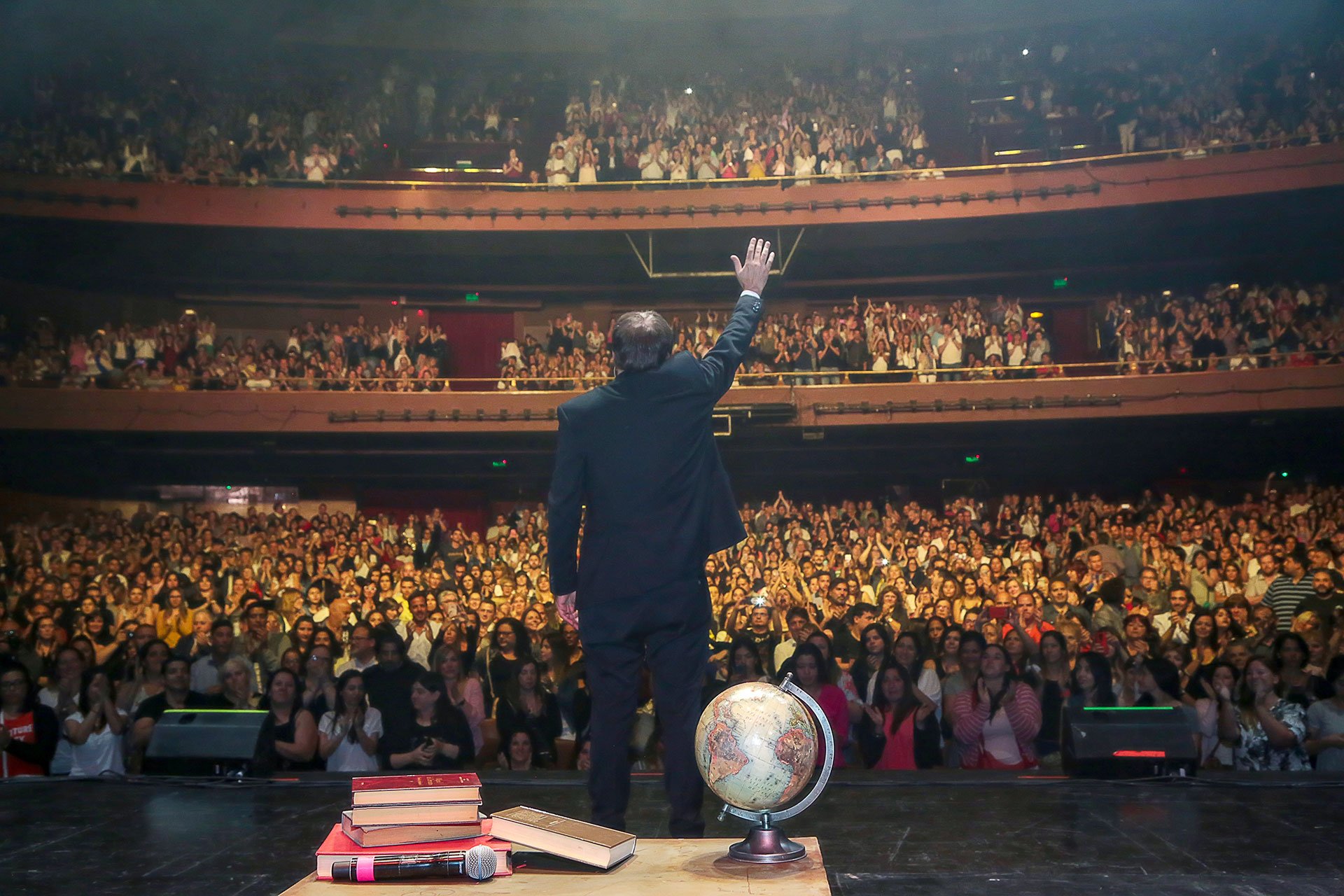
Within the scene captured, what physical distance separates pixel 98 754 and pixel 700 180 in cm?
1171

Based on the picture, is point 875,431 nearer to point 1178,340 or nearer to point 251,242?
point 1178,340

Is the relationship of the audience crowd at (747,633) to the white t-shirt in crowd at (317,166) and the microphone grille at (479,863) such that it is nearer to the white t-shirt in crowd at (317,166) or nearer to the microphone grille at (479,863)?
the microphone grille at (479,863)

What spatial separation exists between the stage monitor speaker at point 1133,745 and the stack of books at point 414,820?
275 centimetres

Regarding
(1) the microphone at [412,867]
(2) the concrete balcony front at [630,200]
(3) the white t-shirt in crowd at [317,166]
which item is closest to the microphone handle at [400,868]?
(1) the microphone at [412,867]

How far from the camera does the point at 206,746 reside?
4.53 m

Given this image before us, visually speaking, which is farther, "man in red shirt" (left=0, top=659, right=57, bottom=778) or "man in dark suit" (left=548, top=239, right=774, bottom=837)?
"man in red shirt" (left=0, top=659, right=57, bottom=778)

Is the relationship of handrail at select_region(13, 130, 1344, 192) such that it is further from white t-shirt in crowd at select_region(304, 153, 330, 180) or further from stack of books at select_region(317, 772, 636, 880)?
stack of books at select_region(317, 772, 636, 880)

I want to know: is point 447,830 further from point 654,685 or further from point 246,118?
point 246,118

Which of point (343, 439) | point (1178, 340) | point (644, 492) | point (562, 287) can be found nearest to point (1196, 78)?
point (1178, 340)

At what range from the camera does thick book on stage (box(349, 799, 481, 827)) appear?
235cm

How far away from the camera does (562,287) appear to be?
1805 cm

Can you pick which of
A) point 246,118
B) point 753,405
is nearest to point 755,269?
point 753,405

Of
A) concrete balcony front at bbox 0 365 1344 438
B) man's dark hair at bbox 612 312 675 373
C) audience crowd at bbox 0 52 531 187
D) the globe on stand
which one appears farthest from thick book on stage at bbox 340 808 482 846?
audience crowd at bbox 0 52 531 187

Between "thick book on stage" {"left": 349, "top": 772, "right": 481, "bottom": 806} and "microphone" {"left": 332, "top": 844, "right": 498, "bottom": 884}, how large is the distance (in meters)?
0.18
